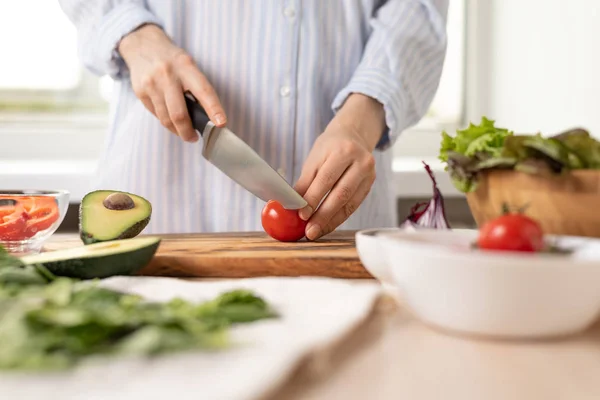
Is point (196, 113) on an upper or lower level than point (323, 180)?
upper

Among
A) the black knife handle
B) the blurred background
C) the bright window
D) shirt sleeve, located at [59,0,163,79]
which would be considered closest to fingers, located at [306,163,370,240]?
the black knife handle

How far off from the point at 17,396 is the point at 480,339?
37 cm

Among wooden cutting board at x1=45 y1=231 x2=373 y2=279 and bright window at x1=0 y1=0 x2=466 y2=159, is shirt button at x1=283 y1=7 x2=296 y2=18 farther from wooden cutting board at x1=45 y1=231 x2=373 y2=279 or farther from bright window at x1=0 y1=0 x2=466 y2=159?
bright window at x1=0 y1=0 x2=466 y2=159

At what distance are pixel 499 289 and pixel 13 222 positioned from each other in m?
0.82

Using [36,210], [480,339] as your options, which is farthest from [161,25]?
[480,339]

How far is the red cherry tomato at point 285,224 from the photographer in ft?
3.95

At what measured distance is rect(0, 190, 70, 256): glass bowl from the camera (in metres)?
1.09

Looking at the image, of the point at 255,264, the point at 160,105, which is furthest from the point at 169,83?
the point at 255,264

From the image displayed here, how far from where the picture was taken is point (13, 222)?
1.09m

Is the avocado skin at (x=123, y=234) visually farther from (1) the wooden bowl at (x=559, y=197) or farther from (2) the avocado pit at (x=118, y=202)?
(1) the wooden bowl at (x=559, y=197)

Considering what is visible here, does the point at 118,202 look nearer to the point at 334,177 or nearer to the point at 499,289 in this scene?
the point at 334,177

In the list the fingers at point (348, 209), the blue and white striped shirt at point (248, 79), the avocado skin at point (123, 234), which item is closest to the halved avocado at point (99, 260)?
the avocado skin at point (123, 234)

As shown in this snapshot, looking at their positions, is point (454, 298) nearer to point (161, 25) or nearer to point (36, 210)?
point (36, 210)

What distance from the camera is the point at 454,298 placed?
576mm
